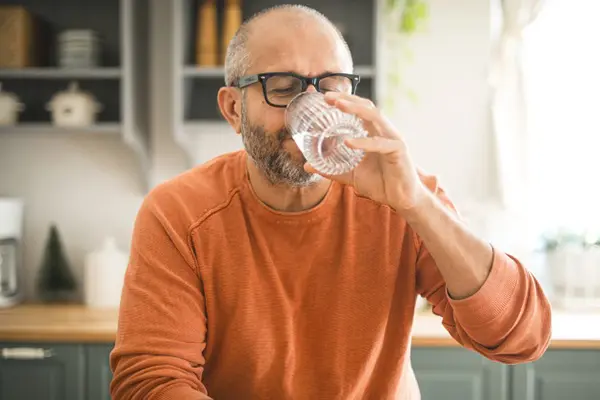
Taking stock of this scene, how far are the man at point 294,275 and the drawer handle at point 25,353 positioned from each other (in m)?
1.16

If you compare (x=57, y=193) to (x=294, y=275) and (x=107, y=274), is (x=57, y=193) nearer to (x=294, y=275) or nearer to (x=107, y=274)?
(x=107, y=274)

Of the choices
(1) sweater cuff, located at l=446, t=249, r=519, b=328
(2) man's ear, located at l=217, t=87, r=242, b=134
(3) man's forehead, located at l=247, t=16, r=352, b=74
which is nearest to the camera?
(1) sweater cuff, located at l=446, t=249, r=519, b=328

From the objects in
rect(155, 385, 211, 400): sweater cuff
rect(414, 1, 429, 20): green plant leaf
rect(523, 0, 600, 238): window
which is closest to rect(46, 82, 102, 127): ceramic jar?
rect(414, 1, 429, 20): green plant leaf

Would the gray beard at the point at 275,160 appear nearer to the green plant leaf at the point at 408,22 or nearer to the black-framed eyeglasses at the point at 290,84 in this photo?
the black-framed eyeglasses at the point at 290,84

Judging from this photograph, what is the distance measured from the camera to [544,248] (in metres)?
2.58

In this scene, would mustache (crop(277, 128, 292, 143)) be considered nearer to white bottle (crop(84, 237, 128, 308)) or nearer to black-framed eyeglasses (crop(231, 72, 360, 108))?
black-framed eyeglasses (crop(231, 72, 360, 108))

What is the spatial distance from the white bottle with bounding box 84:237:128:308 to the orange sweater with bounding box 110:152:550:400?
1305 mm

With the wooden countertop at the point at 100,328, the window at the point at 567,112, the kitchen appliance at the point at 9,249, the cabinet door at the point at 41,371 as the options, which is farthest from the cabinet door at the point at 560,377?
the kitchen appliance at the point at 9,249

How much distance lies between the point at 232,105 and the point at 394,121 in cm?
145

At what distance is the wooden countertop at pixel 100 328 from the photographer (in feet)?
6.54

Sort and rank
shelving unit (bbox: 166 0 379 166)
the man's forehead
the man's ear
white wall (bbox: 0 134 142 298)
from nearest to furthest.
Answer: the man's forehead, the man's ear, shelving unit (bbox: 166 0 379 166), white wall (bbox: 0 134 142 298)

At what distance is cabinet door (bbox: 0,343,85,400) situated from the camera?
6.80 feet

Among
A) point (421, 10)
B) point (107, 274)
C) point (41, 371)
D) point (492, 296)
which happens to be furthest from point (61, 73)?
point (492, 296)

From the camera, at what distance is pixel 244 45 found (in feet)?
3.86
